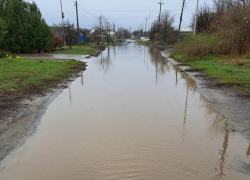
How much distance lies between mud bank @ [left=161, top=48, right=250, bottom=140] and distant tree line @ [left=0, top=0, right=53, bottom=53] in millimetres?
22098

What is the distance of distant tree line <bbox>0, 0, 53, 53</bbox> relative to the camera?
2533cm

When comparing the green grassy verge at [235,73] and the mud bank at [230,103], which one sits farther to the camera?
the green grassy verge at [235,73]

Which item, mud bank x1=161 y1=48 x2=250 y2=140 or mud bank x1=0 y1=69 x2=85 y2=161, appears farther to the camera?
mud bank x1=161 y1=48 x2=250 y2=140

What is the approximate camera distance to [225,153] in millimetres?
4148

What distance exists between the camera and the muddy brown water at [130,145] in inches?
141

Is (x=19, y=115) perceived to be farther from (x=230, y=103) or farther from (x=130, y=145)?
(x=230, y=103)

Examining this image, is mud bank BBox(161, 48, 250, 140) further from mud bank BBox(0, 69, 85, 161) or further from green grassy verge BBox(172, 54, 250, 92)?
mud bank BBox(0, 69, 85, 161)

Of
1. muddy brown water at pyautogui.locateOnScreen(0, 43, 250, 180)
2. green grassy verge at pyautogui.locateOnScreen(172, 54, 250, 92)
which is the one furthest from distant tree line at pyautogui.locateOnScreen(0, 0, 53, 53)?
muddy brown water at pyautogui.locateOnScreen(0, 43, 250, 180)

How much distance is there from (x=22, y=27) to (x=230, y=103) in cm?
2469

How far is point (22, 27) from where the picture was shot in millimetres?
25781

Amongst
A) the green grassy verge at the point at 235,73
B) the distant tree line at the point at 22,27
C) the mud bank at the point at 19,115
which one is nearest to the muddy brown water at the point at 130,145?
the mud bank at the point at 19,115

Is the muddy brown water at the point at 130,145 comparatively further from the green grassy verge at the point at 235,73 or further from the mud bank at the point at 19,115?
the green grassy verge at the point at 235,73

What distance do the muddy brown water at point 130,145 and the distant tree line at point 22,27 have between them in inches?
864

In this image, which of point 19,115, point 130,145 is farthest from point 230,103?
point 19,115
